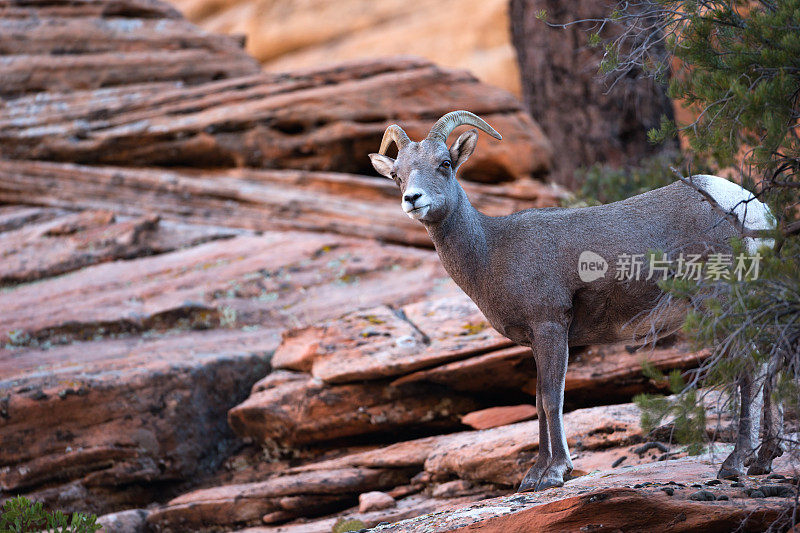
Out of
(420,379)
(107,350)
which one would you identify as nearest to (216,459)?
(107,350)

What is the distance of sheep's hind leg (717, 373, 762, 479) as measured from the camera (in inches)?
218

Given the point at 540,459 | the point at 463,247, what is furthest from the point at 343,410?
the point at 463,247

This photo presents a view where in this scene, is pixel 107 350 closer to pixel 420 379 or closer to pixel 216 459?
pixel 216 459

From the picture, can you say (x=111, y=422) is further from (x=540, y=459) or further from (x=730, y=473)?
(x=730, y=473)

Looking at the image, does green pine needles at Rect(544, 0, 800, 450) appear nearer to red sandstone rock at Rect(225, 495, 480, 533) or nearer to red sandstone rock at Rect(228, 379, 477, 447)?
red sandstone rock at Rect(225, 495, 480, 533)

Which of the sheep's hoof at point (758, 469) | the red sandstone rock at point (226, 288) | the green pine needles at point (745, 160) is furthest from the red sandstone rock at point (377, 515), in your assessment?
the red sandstone rock at point (226, 288)

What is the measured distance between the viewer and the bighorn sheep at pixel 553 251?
6000 millimetres

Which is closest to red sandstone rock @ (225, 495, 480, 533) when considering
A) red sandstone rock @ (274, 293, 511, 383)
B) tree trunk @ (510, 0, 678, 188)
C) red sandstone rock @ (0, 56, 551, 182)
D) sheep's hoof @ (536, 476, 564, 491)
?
sheep's hoof @ (536, 476, 564, 491)

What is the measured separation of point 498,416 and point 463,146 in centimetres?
348

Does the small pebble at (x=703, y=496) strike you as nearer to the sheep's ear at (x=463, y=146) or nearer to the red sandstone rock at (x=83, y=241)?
the sheep's ear at (x=463, y=146)

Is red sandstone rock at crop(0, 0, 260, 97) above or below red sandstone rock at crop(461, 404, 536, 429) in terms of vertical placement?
above

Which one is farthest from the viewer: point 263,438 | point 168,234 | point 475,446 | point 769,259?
point 168,234

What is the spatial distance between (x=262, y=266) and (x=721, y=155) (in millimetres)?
8619

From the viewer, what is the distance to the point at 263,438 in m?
9.40
